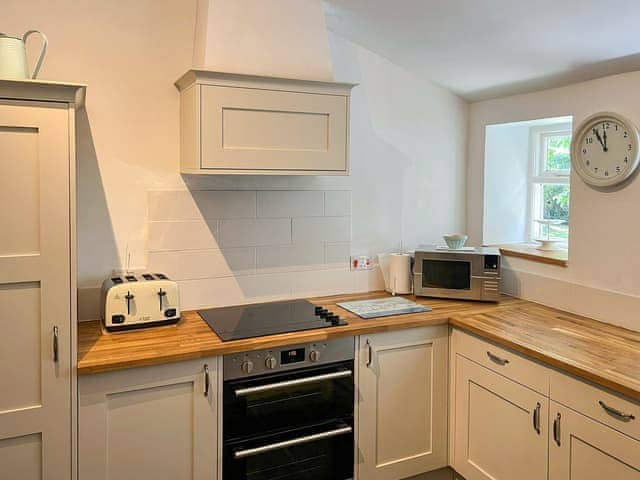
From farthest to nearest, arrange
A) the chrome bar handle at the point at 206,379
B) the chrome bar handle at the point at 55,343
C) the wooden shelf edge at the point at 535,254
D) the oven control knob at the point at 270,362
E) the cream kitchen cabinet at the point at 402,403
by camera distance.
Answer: the wooden shelf edge at the point at 535,254 → the cream kitchen cabinet at the point at 402,403 → the oven control knob at the point at 270,362 → the chrome bar handle at the point at 206,379 → the chrome bar handle at the point at 55,343

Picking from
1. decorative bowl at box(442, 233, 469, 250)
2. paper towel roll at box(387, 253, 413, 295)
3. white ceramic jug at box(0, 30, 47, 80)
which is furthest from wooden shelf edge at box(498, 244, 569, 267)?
white ceramic jug at box(0, 30, 47, 80)

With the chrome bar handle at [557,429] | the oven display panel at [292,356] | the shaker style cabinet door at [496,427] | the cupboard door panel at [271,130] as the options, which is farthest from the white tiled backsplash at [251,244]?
the chrome bar handle at [557,429]

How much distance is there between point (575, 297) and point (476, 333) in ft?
1.93

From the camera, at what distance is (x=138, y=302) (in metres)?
2.33

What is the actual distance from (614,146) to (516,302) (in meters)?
0.90

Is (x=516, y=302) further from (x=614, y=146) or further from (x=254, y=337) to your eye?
(x=254, y=337)

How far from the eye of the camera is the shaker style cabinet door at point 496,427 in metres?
2.18

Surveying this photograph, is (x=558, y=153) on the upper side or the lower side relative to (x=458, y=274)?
upper

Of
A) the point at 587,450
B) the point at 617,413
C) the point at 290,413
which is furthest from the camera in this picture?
the point at 290,413

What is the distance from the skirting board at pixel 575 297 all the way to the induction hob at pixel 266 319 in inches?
42.4

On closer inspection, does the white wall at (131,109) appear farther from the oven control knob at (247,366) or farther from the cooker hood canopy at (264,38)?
the oven control knob at (247,366)

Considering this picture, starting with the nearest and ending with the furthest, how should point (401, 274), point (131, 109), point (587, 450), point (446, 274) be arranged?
point (587, 450) → point (131, 109) → point (446, 274) → point (401, 274)

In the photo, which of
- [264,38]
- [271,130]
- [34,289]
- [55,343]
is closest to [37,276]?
[34,289]

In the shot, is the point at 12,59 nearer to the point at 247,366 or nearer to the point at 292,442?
the point at 247,366
